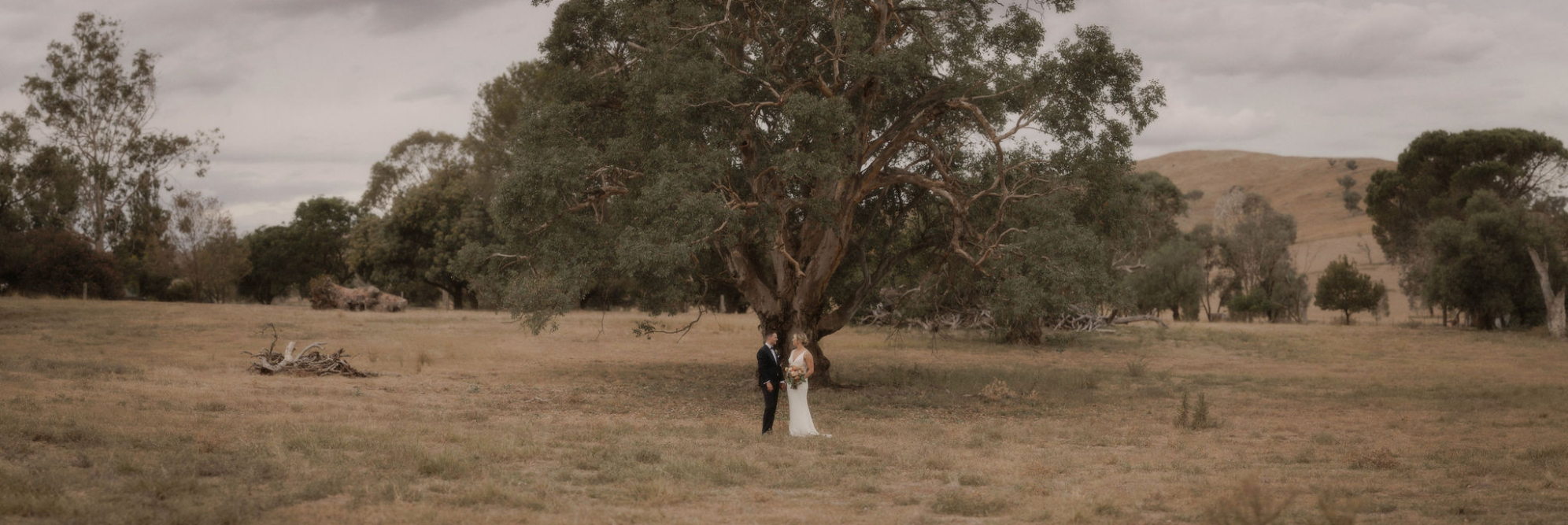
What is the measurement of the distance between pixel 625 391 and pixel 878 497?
1143cm

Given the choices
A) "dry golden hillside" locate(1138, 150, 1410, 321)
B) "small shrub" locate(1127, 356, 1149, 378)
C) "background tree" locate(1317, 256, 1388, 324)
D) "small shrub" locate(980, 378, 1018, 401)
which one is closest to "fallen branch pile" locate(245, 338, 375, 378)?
"small shrub" locate(980, 378, 1018, 401)

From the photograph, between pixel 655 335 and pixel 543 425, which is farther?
pixel 655 335

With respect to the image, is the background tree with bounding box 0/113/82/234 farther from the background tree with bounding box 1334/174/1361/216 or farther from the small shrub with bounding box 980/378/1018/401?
the background tree with bounding box 1334/174/1361/216

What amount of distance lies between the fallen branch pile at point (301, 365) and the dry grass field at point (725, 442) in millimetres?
478

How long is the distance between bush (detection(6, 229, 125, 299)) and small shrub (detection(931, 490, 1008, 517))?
45.7 meters

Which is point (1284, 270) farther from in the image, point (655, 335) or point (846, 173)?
point (846, 173)

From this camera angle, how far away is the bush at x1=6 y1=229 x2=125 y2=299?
42.9m

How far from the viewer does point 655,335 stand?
129 feet

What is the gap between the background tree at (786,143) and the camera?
17484 millimetres

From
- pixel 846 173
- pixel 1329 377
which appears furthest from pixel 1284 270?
pixel 846 173

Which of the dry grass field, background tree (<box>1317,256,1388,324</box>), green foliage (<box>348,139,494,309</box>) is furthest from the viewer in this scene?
background tree (<box>1317,256,1388,324</box>)

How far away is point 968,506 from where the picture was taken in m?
9.15

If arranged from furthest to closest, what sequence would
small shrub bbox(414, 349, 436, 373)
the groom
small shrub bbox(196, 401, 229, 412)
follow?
small shrub bbox(414, 349, 436, 373) → small shrub bbox(196, 401, 229, 412) → the groom

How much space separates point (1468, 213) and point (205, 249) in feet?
215
